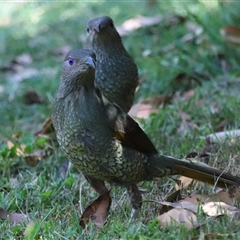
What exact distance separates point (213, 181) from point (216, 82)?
8.17 feet

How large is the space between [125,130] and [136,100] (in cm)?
265

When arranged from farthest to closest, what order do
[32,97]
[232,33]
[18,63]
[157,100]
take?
[18,63], [32,97], [232,33], [157,100]

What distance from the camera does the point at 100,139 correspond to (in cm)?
391

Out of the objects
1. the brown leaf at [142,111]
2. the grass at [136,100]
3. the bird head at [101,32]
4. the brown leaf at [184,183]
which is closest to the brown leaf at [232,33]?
the grass at [136,100]

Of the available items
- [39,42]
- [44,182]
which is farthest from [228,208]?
[39,42]

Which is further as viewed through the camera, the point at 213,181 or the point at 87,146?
the point at 213,181

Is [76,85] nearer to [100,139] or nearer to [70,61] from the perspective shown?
[70,61]

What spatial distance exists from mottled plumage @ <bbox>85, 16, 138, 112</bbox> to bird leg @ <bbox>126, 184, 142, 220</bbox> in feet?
3.22

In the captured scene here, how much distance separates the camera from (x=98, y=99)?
402 centimetres

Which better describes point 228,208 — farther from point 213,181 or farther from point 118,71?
point 118,71

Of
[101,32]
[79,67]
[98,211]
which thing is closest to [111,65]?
[101,32]

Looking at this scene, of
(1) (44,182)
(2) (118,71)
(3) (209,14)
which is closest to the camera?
(1) (44,182)

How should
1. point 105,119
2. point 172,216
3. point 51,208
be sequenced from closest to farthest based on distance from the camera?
1. point 172,216
2. point 105,119
3. point 51,208

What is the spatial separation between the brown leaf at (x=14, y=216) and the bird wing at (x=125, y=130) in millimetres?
733
